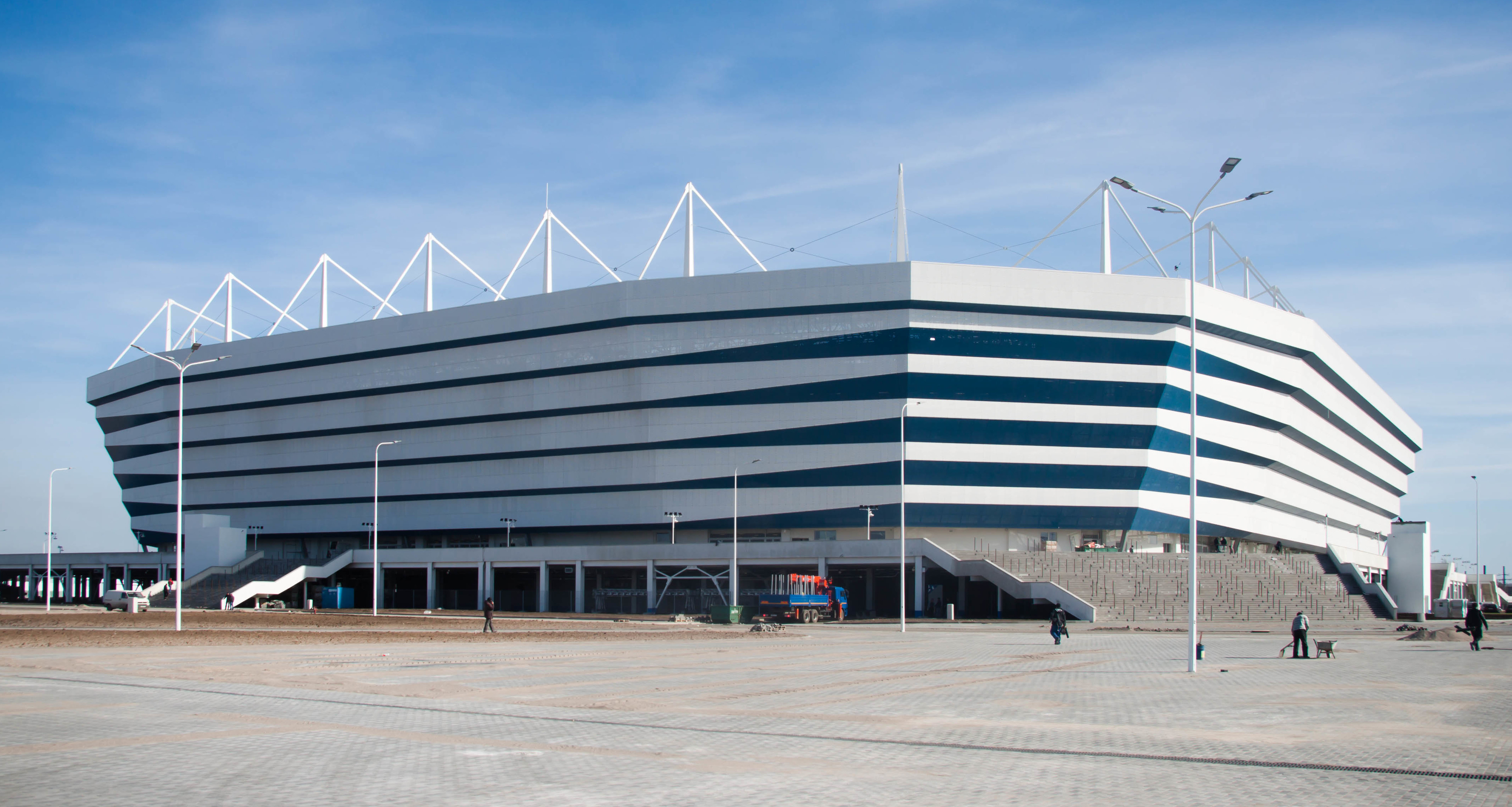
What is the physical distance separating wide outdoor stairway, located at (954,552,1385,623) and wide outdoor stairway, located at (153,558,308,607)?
59976 millimetres

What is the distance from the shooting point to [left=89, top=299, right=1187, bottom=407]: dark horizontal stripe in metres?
87.7

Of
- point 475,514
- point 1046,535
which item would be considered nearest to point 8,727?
point 1046,535

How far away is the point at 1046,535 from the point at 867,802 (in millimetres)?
81615

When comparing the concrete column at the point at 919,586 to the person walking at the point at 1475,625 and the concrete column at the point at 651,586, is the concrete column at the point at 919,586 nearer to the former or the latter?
the concrete column at the point at 651,586

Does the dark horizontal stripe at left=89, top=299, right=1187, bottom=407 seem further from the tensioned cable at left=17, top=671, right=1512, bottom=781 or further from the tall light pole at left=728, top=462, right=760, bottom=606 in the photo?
the tensioned cable at left=17, top=671, right=1512, bottom=781

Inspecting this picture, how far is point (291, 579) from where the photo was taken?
99688mm

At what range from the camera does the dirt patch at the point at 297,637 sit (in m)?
39.1

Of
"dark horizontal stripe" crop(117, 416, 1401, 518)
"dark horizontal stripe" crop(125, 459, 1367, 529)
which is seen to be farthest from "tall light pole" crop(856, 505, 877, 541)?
"dark horizontal stripe" crop(117, 416, 1401, 518)

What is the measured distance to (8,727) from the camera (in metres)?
16.1

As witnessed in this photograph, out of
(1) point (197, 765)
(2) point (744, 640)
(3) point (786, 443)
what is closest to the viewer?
(1) point (197, 765)

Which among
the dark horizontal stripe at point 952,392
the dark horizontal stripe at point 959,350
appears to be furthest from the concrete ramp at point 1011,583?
the dark horizontal stripe at point 959,350

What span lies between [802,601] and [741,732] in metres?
52.5

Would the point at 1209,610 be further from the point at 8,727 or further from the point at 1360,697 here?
the point at 8,727

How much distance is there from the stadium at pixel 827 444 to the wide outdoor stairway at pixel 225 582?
0.38 m
